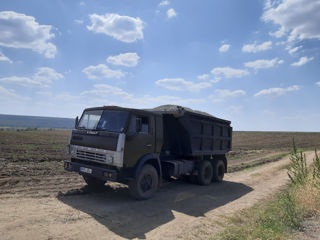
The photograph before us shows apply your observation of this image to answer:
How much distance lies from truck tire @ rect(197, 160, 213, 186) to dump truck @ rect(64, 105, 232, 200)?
6cm

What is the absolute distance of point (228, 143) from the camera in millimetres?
13016

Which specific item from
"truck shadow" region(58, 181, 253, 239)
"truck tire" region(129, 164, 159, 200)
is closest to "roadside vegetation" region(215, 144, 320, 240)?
"truck shadow" region(58, 181, 253, 239)

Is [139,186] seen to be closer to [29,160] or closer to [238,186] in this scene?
[238,186]

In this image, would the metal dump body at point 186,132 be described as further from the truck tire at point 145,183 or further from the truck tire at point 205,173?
the truck tire at point 145,183

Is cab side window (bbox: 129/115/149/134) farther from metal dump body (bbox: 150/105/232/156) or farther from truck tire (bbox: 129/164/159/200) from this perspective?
metal dump body (bbox: 150/105/232/156)

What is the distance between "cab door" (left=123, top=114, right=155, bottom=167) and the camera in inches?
288

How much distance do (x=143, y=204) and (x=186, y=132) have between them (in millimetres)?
3359

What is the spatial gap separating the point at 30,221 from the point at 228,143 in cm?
979

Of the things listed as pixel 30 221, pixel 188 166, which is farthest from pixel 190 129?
pixel 30 221

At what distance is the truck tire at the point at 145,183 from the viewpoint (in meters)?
7.54

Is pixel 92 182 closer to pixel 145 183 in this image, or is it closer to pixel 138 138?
pixel 145 183

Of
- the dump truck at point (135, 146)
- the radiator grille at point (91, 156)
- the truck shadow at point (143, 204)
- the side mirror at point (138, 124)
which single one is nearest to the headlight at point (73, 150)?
the dump truck at point (135, 146)

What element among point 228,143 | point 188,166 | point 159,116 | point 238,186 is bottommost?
point 238,186

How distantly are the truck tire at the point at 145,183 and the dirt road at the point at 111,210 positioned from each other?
9.0 inches
